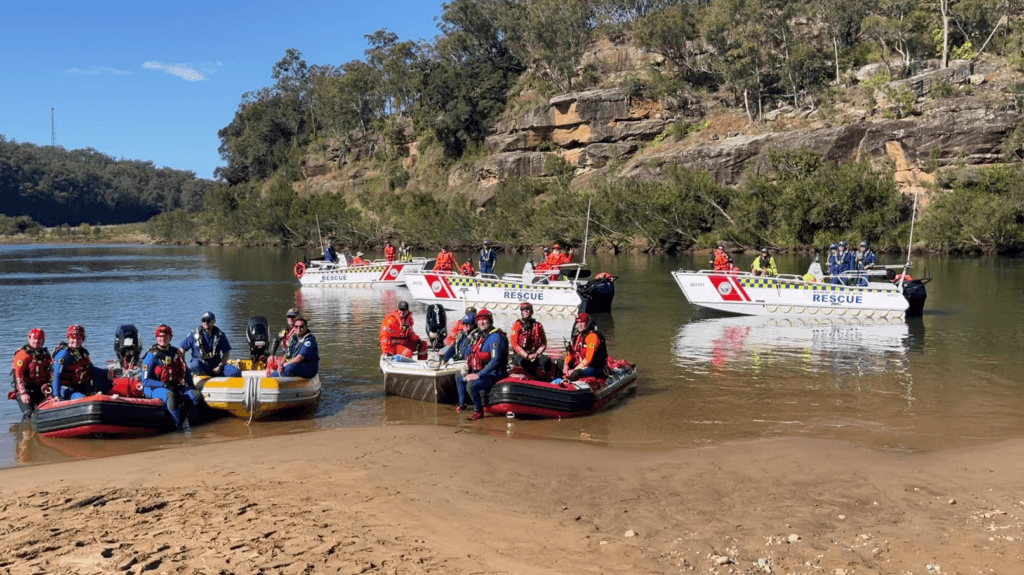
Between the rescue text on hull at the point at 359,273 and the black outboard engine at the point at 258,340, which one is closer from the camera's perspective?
the black outboard engine at the point at 258,340

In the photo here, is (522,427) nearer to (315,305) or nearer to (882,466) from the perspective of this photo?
(882,466)

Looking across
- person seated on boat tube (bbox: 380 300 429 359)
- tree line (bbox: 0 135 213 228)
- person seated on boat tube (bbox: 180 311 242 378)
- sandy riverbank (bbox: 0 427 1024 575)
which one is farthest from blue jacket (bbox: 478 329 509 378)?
tree line (bbox: 0 135 213 228)

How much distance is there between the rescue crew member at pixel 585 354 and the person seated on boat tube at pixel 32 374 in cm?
819

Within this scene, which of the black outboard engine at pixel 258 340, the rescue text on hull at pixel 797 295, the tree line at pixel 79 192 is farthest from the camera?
the tree line at pixel 79 192

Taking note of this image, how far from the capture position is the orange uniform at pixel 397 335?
15648 mm

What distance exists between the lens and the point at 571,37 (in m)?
93.1

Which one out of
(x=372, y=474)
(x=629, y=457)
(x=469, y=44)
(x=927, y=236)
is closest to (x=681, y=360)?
(x=629, y=457)

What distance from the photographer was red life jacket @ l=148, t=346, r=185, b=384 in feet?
42.7

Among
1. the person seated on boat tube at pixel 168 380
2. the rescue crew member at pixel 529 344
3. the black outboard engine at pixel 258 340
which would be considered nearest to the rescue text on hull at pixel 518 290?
the black outboard engine at pixel 258 340

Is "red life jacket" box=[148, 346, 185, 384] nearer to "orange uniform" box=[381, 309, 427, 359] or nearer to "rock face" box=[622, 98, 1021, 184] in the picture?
"orange uniform" box=[381, 309, 427, 359]

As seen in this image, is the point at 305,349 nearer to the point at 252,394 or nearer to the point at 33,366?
the point at 252,394

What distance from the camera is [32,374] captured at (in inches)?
519

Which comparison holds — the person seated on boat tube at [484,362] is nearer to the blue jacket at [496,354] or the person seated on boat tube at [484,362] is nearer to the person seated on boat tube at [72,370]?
the blue jacket at [496,354]

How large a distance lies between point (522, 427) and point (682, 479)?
393cm
